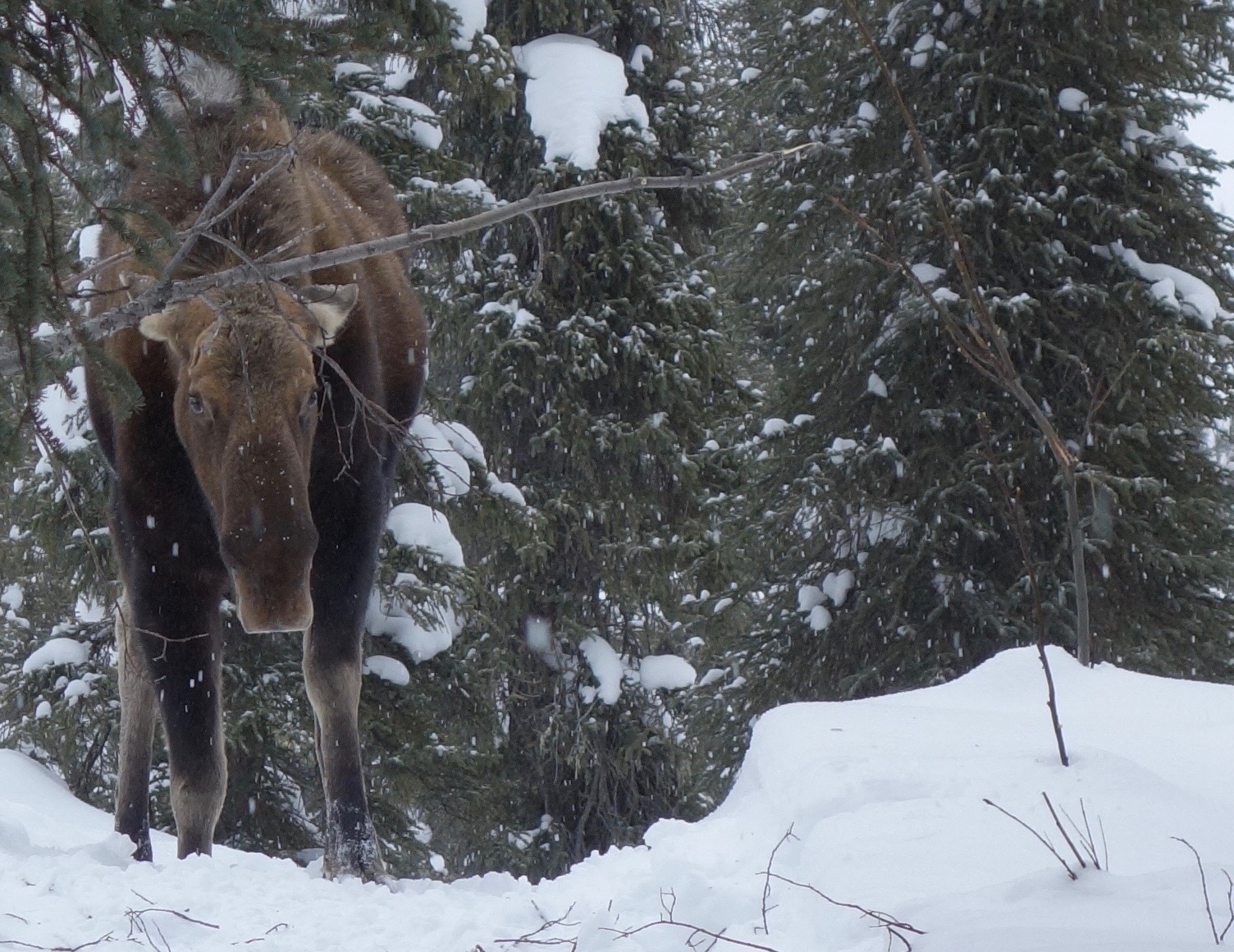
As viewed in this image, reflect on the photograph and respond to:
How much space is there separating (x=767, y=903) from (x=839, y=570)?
6399 mm

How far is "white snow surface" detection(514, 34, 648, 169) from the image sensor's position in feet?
34.5

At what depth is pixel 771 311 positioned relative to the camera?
34.1 ft

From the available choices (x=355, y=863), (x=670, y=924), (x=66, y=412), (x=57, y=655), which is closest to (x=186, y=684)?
(x=355, y=863)

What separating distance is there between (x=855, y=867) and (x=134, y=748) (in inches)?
142

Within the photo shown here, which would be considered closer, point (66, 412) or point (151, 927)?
point (151, 927)

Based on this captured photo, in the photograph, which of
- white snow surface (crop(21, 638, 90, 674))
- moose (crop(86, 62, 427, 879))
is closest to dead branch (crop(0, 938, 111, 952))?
→ moose (crop(86, 62, 427, 879))

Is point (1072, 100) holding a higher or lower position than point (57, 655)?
higher

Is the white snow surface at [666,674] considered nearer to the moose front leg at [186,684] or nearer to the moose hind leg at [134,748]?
the moose hind leg at [134,748]

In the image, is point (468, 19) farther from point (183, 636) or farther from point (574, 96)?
point (183, 636)

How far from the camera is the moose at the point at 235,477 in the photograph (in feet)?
14.0

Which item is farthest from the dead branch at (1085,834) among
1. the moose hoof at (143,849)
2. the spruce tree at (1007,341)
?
the spruce tree at (1007,341)

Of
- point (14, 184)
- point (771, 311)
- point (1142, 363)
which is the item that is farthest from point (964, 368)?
point (14, 184)

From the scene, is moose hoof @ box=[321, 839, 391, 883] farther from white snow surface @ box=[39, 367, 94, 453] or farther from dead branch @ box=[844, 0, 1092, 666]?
white snow surface @ box=[39, 367, 94, 453]

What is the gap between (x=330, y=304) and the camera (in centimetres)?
474
